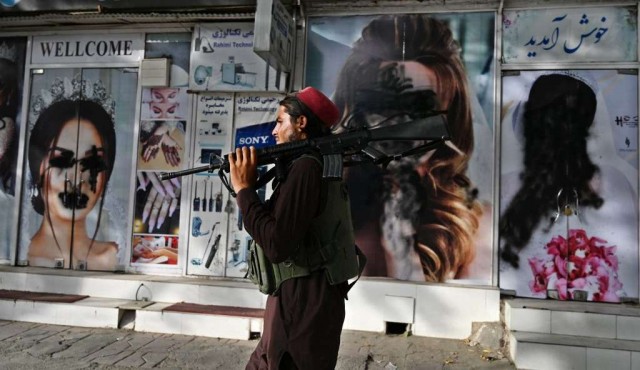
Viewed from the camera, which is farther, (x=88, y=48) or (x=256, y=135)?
(x=88, y=48)

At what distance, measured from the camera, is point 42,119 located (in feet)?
22.5

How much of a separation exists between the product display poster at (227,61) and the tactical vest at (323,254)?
4337 mm

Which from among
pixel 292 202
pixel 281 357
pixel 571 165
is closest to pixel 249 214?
pixel 292 202

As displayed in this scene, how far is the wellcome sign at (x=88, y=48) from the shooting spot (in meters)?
6.65

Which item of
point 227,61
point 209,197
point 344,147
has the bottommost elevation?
point 209,197

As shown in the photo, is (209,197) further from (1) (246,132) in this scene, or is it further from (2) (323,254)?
(2) (323,254)

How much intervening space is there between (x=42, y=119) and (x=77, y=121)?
539 millimetres

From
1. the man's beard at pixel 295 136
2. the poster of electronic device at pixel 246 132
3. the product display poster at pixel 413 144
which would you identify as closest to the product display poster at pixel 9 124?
the poster of electronic device at pixel 246 132

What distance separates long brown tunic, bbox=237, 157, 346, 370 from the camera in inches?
70.8

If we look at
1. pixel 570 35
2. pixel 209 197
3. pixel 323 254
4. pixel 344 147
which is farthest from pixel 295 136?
pixel 570 35

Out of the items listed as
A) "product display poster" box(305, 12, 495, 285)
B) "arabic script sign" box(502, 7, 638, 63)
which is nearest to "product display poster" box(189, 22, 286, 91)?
"product display poster" box(305, 12, 495, 285)

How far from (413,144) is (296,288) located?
4.08 metres

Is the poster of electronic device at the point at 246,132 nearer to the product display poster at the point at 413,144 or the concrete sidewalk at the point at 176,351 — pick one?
the product display poster at the point at 413,144

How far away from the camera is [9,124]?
6980 millimetres
